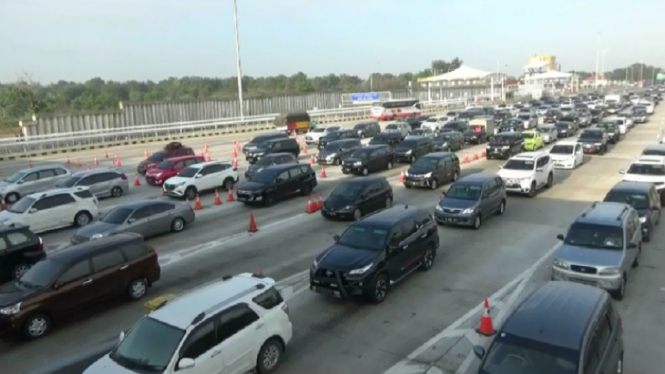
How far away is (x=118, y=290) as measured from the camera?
13.2 meters

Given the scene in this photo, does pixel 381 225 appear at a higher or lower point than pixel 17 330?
higher

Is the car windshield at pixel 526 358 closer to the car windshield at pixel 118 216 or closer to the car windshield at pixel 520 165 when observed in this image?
the car windshield at pixel 118 216

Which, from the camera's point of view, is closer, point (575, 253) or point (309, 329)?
Result: point (309, 329)

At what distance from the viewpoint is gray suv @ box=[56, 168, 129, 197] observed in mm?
25531

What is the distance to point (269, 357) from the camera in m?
9.73

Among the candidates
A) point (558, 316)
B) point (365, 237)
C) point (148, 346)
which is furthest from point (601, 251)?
point (148, 346)

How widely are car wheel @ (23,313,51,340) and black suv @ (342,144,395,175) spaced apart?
19653mm

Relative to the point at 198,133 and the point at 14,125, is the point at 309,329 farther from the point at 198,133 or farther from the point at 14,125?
the point at 14,125

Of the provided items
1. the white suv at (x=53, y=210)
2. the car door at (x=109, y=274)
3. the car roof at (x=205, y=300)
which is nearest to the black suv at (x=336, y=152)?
the white suv at (x=53, y=210)

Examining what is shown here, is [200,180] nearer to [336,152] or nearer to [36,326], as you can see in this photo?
[336,152]

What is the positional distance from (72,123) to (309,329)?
54.5 meters

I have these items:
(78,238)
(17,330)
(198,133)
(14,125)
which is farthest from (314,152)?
(14,125)

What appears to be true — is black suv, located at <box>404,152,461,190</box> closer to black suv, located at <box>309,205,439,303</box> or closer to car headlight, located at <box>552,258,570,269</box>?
black suv, located at <box>309,205,439,303</box>

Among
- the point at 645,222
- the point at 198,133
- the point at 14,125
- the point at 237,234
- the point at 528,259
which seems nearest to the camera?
the point at 528,259
